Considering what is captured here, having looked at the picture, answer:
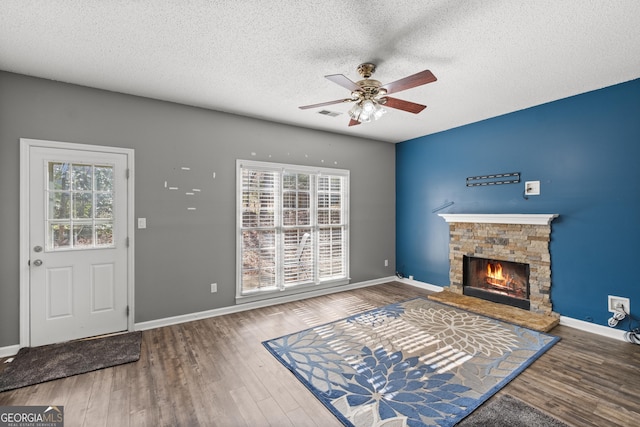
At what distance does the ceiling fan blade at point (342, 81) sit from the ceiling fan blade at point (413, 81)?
26cm

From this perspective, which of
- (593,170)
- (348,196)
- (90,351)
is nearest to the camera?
(90,351)

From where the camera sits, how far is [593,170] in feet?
11.7

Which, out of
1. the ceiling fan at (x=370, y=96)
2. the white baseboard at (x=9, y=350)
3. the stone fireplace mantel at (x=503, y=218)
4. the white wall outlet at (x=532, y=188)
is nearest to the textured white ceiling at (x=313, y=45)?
the ceiling fan at (x=370, y=96)

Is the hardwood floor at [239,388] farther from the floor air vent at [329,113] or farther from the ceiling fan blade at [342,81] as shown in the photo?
the floor air vent at [329,113]

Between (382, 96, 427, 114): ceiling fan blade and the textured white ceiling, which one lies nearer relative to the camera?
the textured white ceiling

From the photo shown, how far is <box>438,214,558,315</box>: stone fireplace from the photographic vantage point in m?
3.95

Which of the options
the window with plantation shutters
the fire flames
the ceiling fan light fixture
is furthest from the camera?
the fire flames

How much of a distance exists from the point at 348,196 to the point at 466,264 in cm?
229

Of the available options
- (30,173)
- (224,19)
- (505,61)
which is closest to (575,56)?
(505,61)

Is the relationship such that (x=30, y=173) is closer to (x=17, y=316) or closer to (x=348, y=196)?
(x=17, y=316)

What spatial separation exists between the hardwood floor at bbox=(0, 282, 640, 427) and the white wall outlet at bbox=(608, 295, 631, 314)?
358 mm

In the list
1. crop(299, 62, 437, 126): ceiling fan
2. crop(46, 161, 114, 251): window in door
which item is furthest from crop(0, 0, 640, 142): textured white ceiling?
crop(46, 161, 114, 251): window in door

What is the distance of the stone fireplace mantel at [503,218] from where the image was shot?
12.8 feet

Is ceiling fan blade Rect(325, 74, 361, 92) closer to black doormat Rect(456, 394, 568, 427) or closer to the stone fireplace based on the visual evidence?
black doormat Rect(456, 394, 568, 427)
